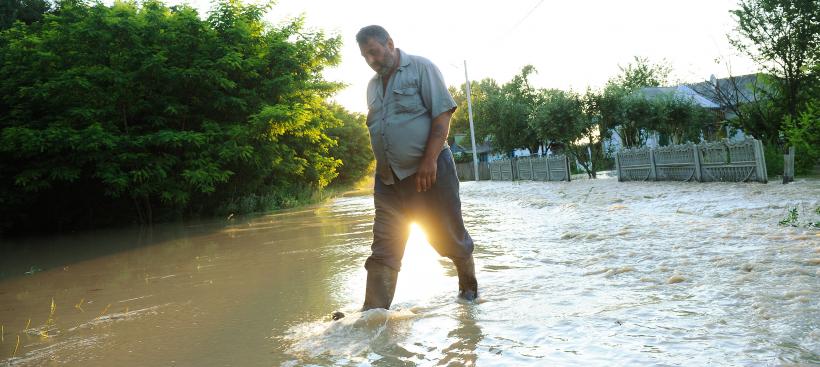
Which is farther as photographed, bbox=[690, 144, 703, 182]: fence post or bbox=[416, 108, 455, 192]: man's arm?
bbox=[690, 144, 703, 182]: fence post

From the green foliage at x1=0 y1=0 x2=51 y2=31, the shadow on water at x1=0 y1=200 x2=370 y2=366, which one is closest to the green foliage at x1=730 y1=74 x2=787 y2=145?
the shadow on water at x1=0 y1=200 x2=370 y2=366

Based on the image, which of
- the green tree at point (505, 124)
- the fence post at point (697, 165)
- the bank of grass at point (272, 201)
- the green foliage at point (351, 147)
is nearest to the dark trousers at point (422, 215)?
the bank of grass at point (272, 201)

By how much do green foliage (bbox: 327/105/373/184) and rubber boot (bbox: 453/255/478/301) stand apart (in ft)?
127

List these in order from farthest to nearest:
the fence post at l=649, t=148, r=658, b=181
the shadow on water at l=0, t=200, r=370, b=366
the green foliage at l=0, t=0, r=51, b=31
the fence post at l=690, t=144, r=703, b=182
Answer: the green foliage at l=0, t=0, r=51, b=31, the fence post at l=649, t=148, r=658, b=181, the fence post at l=690, t=144, r=703, b=182, the shadow on water at l=0, t=200, r=370, b=366

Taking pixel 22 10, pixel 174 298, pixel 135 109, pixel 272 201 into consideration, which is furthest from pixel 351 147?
pixel 174 298

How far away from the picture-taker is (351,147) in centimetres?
4444

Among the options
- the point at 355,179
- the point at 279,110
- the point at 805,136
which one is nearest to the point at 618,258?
the point at 805,136

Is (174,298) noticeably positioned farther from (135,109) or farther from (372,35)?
(135,109)

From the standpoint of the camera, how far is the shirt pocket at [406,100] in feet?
11.1

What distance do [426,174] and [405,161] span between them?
16 cm

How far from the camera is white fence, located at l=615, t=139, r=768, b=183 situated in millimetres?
13500

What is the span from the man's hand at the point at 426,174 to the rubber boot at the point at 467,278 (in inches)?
21.6

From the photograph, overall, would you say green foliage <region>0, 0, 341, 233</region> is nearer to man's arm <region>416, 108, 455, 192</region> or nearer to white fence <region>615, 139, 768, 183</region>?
white fence <region>615, 139, 768, 183</region>

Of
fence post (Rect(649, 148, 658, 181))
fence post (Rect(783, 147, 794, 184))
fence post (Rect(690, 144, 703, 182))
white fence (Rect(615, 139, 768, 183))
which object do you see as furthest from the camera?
fence post (Rect(649, 148, 658, 181))
